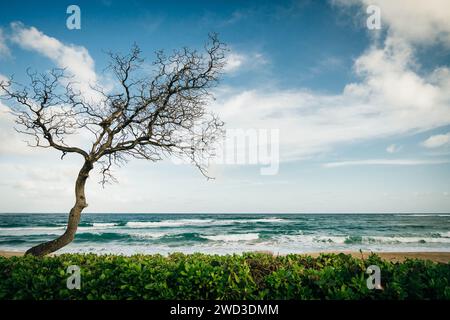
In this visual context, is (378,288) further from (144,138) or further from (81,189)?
(81,189)

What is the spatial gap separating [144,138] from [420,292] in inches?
242

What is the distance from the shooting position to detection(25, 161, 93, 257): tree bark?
6.26m

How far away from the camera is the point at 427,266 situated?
436cm
